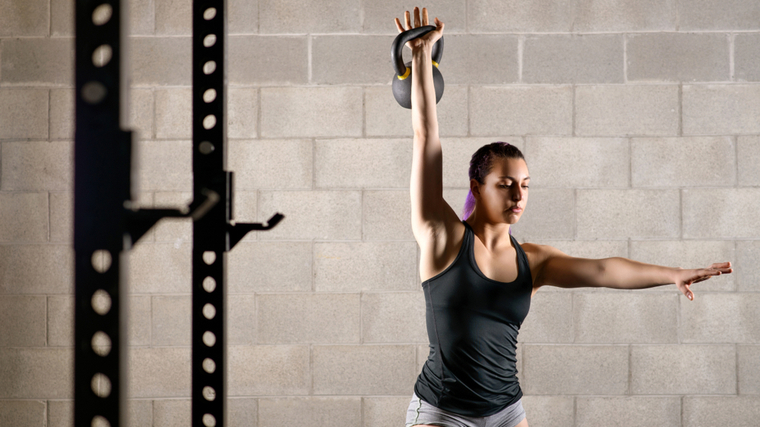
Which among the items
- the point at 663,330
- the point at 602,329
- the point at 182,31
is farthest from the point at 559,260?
Answer: the point at 182,31

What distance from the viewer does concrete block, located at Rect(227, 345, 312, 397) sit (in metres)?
2.43

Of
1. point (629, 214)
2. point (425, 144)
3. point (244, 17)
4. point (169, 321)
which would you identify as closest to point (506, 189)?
point (425, 144)

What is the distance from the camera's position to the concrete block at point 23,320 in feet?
7.98

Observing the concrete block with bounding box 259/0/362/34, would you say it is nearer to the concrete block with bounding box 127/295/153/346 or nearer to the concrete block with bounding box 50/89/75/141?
the concrete block with bounding box 50/89/75/141

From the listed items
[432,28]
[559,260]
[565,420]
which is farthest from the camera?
[565,420]

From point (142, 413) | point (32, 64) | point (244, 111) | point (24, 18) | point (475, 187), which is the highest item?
point (24, 18)

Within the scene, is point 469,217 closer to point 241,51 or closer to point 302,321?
point 302,321

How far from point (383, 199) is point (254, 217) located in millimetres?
622

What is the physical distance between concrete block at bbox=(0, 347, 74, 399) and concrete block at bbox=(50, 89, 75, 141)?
3.39ft

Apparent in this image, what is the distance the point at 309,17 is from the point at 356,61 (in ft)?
1.02

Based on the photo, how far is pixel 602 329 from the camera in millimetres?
2414

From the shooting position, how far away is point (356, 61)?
2434mm

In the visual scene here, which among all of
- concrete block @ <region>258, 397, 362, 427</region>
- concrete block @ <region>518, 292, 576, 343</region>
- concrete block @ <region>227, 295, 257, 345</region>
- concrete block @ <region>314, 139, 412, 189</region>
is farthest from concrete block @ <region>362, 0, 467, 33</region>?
concrete block @ <region>227, 295, 257, 345</region>

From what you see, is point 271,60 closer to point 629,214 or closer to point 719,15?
point 629,214
